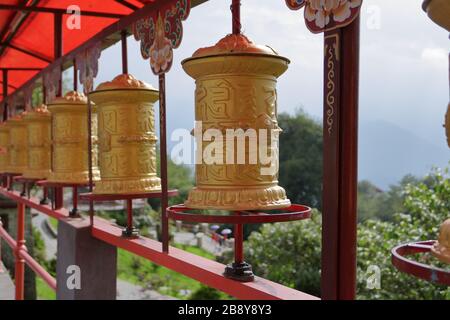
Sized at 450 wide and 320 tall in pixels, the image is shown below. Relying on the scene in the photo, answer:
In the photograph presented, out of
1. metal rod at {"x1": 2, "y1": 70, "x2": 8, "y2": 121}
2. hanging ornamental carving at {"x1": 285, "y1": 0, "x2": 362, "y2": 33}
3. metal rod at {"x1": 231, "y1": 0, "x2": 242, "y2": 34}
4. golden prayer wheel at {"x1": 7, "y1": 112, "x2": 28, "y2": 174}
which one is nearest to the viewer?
hanging ornamental carving at {"x1": 285, "y1": 0, "x2": 362, "y2": 33}

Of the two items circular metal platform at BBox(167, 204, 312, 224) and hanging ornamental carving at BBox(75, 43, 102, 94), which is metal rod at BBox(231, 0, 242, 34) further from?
hanging ornamental carving at BBox(75, 43, 102, 94)

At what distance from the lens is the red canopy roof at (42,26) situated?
142 inches

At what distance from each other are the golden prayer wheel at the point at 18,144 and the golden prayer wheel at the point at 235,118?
3.69 metres

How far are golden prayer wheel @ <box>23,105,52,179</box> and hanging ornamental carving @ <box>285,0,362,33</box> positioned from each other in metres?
2.94

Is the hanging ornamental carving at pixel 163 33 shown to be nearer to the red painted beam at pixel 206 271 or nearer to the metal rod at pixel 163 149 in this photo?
the metal rod at pixel 163 149

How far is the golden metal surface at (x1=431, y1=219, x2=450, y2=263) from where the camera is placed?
0.97 meters

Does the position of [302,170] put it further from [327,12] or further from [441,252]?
[441,252]

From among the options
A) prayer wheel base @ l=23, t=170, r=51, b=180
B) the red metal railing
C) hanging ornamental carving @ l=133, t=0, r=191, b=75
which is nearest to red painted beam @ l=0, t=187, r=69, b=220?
the red metal railing

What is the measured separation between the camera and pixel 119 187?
2523 mm

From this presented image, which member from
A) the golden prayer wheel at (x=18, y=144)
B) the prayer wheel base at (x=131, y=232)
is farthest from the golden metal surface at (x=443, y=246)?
the golden prayer wheel at (x=18, y=144)

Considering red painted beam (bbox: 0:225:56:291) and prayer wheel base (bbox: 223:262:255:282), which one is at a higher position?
prayer wheel base (bbox: 223:262:255:282)

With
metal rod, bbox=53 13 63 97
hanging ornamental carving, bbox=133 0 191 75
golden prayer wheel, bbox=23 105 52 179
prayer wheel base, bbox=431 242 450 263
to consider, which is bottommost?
prayer wheel base, bbox=431 242 450 263
